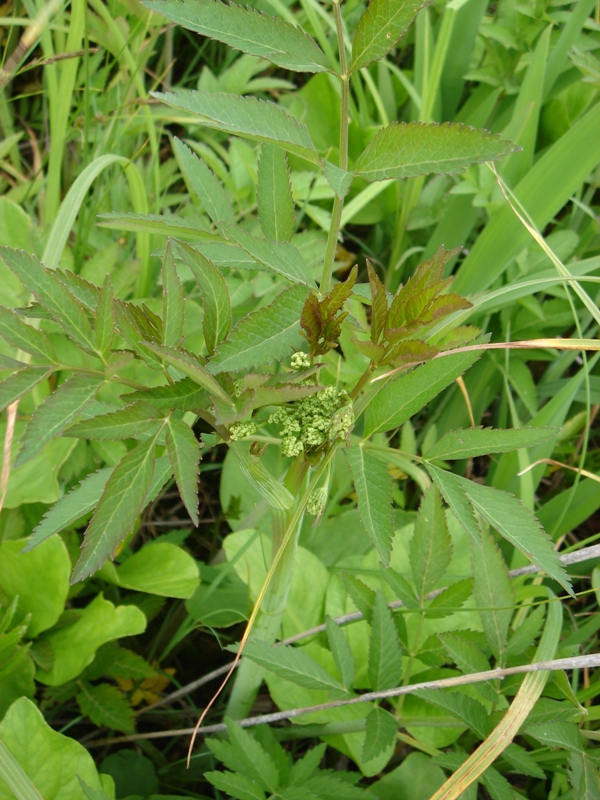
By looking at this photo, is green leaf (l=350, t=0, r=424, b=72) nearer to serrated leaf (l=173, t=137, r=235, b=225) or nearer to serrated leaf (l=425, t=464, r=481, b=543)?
serrated leaf (l=173, t=137, r=235, b=225)

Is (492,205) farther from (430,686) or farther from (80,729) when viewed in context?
(80,729)

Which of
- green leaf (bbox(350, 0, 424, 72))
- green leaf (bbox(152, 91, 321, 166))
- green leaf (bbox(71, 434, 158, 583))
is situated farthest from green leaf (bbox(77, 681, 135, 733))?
green leaf (bbox(350, 0, 424, 72))

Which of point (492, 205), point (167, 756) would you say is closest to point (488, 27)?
point (492, 205)

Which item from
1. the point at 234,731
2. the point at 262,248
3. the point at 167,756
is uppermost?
the point at 262,248

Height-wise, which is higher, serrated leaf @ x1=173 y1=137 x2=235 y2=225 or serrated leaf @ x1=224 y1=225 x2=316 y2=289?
serrated leaf @ x1=173 y1=137 x2=235 y2=225

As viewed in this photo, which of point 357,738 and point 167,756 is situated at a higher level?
point 357,738

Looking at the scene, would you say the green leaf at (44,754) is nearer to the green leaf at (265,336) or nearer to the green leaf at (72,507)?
the green leaf at (72,507)
